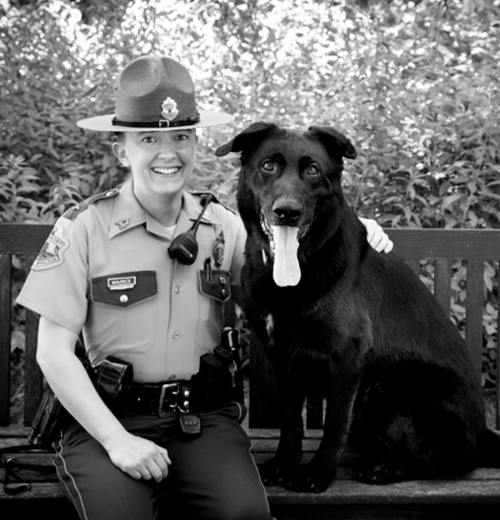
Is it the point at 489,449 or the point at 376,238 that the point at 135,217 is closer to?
the point at 376,238

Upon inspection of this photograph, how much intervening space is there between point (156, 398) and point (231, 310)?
0.73 meters

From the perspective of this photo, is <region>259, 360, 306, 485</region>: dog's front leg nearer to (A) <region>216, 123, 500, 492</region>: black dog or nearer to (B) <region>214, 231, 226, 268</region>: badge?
(A) <region>216, 123, 500, 492</region>: black dog

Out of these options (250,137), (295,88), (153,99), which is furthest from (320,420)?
(295,88)

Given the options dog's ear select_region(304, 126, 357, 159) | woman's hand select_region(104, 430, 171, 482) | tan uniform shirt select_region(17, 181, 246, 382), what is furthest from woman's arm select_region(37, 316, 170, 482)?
dog's ear select_region(304, 126, 357, 159)

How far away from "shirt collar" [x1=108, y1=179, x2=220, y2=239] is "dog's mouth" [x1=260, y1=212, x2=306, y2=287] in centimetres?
35

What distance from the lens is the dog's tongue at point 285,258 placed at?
237 centimetres

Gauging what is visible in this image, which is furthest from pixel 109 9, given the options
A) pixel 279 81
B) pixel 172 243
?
pixel 172 243

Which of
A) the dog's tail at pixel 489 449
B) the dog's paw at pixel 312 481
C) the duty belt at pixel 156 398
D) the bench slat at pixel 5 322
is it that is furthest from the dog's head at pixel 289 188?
the bench slat at pixel 5 322

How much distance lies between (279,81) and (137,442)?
2800mm

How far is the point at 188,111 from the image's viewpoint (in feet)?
8.09

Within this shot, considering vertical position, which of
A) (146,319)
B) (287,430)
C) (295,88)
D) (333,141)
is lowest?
(287,430)

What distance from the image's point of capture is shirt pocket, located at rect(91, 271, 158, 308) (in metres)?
2.40

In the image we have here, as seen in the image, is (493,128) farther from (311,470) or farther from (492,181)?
(311,470)

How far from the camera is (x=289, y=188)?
235 centimetres
